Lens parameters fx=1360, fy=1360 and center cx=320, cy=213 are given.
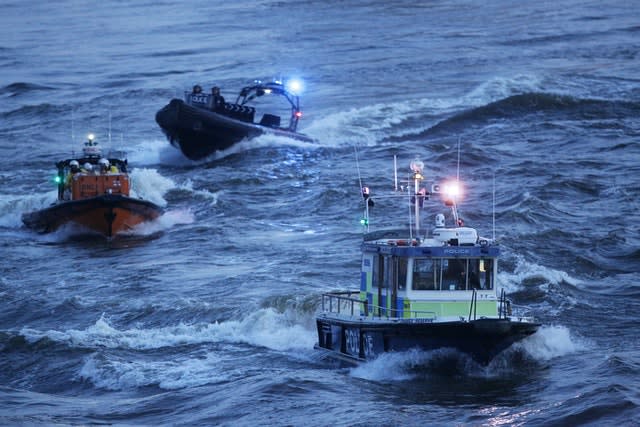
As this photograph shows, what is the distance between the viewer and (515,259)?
27.2 metres

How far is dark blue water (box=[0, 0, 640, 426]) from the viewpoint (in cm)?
1828

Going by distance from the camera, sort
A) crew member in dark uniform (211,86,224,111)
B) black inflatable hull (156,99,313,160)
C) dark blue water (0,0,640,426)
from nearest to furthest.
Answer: dark blue water (0,0,640,426) → black inflatable hull (156,99,313,160) → crew member in dark uniform (211,86,224,111)

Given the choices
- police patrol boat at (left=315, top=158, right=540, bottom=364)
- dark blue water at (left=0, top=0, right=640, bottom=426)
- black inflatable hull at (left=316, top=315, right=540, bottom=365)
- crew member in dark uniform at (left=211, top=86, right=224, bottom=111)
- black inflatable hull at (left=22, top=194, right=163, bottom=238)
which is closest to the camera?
black inflatable hull at (left=316, top=315, right=540, bottom=365)

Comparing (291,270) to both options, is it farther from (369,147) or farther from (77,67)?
(77,67)

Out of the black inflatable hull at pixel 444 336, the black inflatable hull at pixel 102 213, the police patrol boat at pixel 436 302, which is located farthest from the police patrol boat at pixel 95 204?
the black inflatable hull at pixel 444 336

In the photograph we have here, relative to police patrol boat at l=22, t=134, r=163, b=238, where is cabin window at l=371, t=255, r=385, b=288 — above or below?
below

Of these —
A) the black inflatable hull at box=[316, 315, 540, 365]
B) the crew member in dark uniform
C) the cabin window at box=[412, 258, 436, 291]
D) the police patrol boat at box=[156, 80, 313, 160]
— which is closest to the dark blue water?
the black inflatable hull at box=[316, 315, 540, 365]

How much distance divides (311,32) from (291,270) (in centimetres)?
4030

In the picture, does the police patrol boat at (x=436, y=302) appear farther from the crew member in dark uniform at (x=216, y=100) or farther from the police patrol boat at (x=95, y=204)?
the crew member in dark uniform at (x=216, y=100)

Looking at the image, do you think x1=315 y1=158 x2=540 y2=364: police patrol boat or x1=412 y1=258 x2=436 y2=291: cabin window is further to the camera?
x1=412 y1=258 x2=436 y2=291: cabin window

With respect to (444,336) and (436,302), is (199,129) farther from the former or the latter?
(444,336)

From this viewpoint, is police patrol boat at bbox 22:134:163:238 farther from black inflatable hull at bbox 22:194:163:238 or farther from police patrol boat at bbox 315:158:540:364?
police patrol boat at bbox 315:158:540:364

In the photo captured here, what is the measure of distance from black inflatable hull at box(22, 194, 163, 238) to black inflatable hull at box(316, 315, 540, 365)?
1556 cm

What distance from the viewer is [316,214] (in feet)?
111
